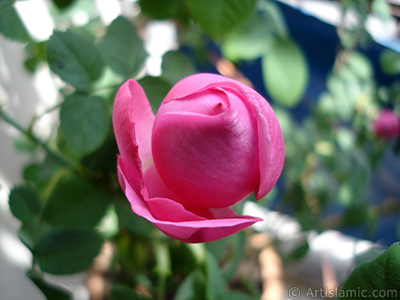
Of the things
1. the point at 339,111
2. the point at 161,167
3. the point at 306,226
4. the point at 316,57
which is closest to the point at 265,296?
the point at 306,226

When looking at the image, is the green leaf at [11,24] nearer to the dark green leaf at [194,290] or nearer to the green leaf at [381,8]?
the dark green leaf at [194,290]

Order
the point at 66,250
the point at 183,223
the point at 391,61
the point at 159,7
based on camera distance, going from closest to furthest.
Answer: the point at 183,223 → the point at 66,250 → the point at 159,7 → the point at 391,61

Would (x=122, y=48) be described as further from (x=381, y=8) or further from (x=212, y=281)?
(x=381, y=8)

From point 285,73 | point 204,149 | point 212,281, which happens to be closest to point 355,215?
point 285,73

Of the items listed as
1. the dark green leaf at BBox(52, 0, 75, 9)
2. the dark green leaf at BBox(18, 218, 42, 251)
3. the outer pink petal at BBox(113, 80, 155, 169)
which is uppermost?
the dark green leaf at BBox(52, 0, 75, 9)

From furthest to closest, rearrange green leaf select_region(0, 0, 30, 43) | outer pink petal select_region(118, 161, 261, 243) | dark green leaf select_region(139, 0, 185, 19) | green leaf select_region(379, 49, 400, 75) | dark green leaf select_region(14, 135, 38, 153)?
1. green leaf select_region(379, 49, 400, 75)
2. dark green leaf select_region(14, 135, 38, 153)
3. dark green leaf select_region(139, 0, 185, 19)
4. green leaf select_region(0, 0, 30, 43)
5. outer pink petal select_region(118, 161, 261, 243)

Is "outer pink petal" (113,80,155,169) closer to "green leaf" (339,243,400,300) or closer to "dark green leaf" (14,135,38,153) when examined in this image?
"green leaf" (339,243,400,300)

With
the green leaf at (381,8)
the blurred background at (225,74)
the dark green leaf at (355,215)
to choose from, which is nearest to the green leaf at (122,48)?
the blurred background at (225,74)

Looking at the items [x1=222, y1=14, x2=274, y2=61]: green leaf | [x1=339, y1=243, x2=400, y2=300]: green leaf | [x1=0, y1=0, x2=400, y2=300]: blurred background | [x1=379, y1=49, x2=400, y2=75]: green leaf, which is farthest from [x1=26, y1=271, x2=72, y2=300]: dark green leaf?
[x1=379, y1=49, x2=400, y2=75]: green leaf
